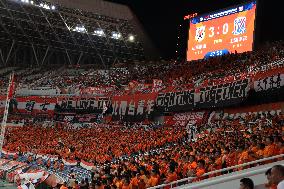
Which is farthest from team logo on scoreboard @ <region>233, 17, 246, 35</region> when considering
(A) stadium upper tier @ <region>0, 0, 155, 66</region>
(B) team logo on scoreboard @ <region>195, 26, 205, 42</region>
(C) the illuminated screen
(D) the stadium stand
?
(A) stadium upper tier @ <region>0, 0, 155, 66</region>

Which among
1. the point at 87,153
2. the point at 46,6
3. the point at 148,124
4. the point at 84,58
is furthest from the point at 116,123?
the point at 84,58

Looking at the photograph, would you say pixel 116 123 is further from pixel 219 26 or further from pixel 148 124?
pixel 219 26

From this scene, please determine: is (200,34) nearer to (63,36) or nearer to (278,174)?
(63,36)

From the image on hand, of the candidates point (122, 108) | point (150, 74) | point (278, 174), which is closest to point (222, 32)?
point (122, 108)

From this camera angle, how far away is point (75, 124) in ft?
114

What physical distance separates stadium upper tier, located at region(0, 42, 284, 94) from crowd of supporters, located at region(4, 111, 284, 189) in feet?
11.3

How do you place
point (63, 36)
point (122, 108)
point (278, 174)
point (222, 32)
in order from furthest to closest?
point (63, 36), point (122, 108), point (222, 32), point (278, 174)

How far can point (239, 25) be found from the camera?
29.8m

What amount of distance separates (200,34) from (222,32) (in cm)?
229

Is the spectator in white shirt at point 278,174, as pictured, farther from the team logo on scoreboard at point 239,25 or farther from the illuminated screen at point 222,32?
the team logo on scoreboard at point 239,25

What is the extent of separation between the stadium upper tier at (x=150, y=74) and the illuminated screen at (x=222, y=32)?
88 cm

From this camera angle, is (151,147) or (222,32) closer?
(151,147)

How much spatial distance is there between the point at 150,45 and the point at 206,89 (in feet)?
84.6

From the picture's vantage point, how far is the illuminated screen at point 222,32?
29.2m
